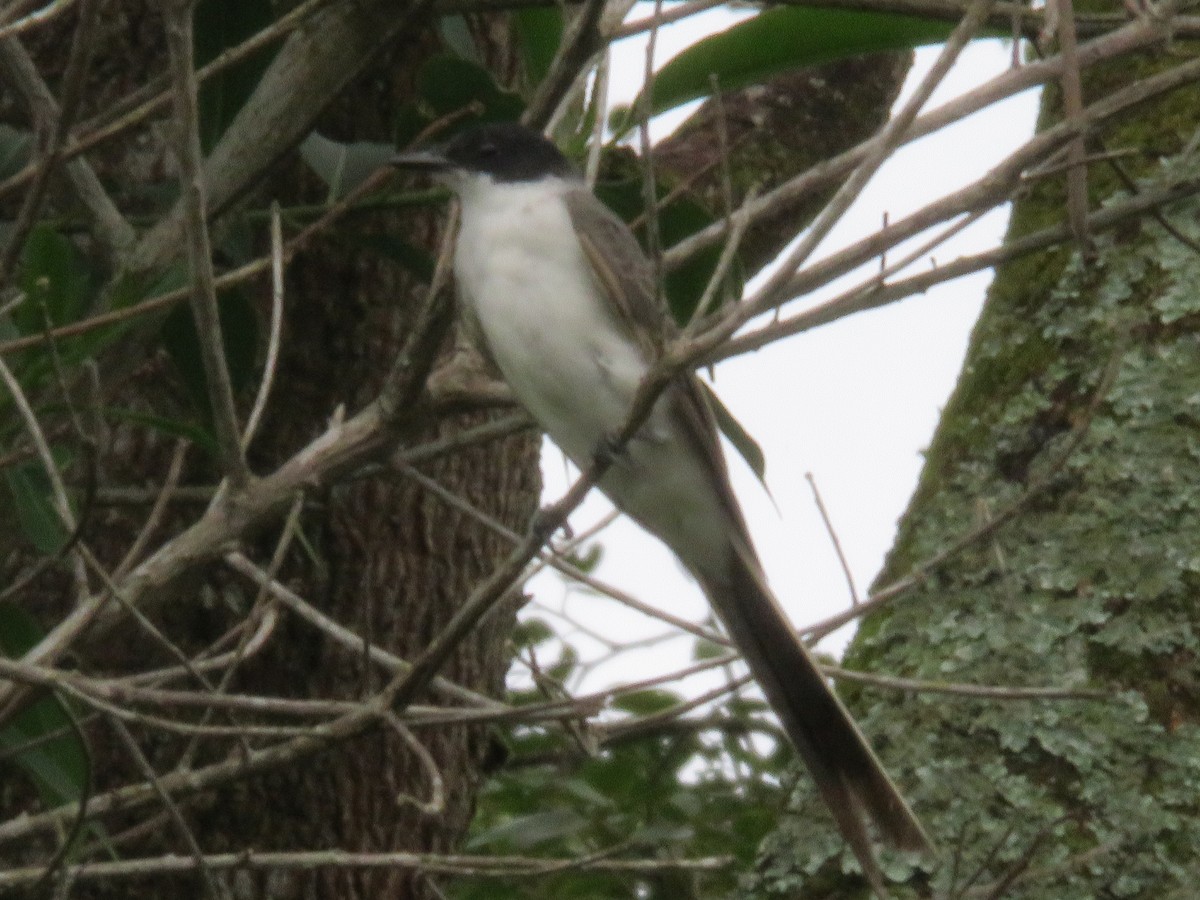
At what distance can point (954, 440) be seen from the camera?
3625 mm

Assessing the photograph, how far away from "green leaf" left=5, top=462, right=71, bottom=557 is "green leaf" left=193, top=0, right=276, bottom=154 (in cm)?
61

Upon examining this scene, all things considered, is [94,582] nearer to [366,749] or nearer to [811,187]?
[366,749]

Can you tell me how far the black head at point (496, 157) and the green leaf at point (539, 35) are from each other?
4.2 inches

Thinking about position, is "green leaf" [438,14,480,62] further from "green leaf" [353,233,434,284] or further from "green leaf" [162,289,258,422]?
"green leaf" [162,289,258,422]

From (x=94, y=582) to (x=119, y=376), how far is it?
766 mm

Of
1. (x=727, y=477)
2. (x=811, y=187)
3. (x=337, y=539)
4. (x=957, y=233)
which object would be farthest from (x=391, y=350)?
(x=957, y=233)

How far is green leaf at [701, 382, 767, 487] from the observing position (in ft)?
10.7


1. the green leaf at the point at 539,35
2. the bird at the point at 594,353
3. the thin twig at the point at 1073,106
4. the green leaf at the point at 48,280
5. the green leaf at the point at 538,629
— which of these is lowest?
the green leaf at the point at 48,280

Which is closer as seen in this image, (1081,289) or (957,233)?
(957,233)

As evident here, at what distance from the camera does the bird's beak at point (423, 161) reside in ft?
10.8

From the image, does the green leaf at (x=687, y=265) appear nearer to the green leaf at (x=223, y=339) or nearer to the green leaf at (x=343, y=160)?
the green leaf at (x=343, y=160)

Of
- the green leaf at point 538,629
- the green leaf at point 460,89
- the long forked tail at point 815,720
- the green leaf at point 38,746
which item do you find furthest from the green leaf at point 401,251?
the green leaf at point 538,629

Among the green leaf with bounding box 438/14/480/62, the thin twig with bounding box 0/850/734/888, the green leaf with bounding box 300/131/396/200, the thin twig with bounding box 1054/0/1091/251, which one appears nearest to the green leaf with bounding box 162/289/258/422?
the green leaf with bounding box 300/131/396/200

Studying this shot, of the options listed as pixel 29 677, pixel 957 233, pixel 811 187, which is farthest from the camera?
pixel 811 187
